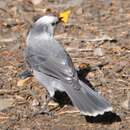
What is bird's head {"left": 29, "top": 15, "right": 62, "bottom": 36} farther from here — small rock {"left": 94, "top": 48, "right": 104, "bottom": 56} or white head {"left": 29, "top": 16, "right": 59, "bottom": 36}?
small rock {"left": 94, "top": 48, "right": 104, "bottom": 56}

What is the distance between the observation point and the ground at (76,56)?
24.6 feet

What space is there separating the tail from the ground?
22 centimetres

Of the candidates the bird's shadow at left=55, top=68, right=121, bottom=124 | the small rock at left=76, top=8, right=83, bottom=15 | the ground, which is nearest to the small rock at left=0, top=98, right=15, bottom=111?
the ground

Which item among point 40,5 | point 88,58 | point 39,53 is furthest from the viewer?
point 40,5

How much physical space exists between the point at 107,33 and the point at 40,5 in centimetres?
167

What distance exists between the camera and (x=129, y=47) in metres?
9.27

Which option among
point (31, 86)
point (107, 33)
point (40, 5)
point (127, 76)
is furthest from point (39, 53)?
point (40, 5)

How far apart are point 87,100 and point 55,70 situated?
574 millimetres

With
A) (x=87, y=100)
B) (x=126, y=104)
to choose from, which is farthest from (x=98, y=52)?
(x=87, y=100)

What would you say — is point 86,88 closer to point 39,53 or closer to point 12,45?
point 39,53

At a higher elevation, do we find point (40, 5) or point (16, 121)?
point (40, 5)

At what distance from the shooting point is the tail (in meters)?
7.20

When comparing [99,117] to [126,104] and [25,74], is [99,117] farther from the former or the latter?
[25,74]

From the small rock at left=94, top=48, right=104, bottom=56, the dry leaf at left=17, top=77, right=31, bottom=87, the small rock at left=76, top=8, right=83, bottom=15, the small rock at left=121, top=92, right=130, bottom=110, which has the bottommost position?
the small rock at left=121, top=92, right=130, bottom=110
